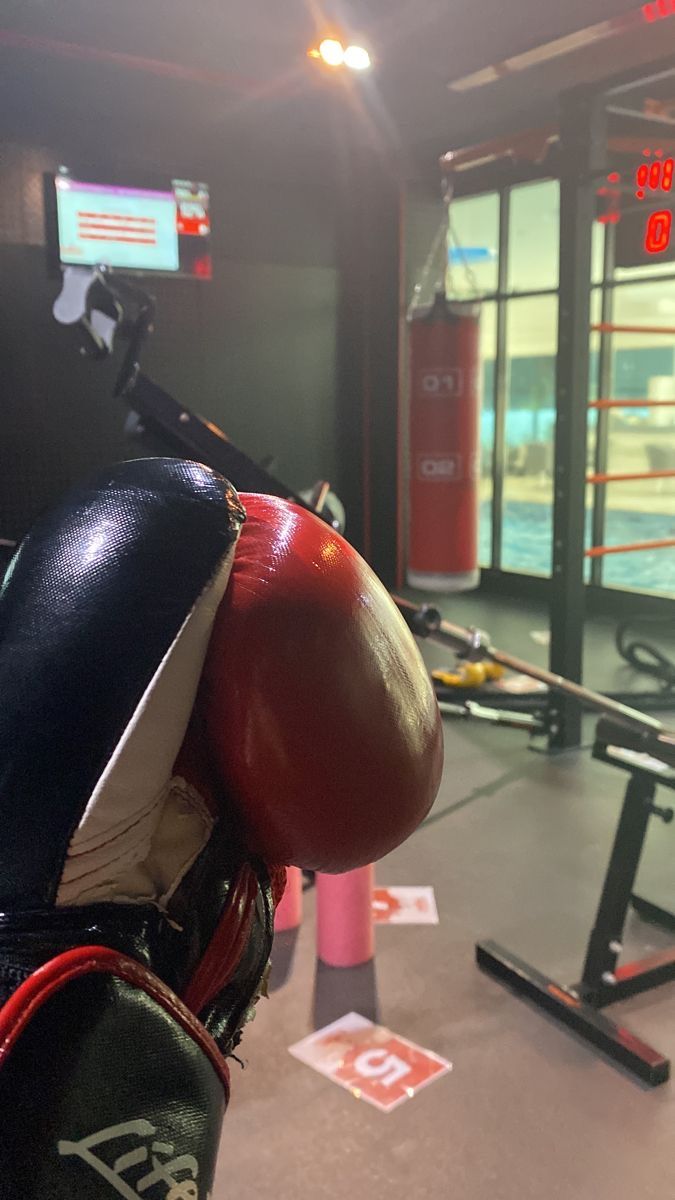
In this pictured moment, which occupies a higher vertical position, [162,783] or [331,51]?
[331,51]

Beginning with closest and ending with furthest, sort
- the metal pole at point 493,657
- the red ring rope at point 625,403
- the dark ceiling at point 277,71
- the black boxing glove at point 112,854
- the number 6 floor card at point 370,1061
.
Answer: the black boxing glove at point 112,854 → the number 6 floor card at point 370,1061 → the metal pole at point 493,657 → the red ring rope at point 625,403 → the dark ceiling at point 277,71

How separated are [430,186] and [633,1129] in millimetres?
6145

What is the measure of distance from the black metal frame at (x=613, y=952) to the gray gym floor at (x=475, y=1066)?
0.04 metres

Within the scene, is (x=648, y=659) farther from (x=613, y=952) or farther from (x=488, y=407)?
(x=488, y=407)

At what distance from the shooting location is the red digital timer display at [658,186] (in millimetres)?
2975

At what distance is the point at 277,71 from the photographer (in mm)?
4676

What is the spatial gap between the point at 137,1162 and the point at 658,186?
313cm

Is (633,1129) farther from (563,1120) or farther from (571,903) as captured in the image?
(571,903)

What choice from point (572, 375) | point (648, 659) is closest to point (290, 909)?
point (572, 375)

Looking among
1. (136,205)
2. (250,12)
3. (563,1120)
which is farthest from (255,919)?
(136,205)

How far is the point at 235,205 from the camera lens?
5898 millimetres

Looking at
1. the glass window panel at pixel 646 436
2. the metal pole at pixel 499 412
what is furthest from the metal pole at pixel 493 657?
the metal pole at pixel 499 412

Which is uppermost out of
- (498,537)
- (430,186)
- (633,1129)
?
(430,186)

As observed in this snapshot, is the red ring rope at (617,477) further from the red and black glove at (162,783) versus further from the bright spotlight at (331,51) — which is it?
the red and black glove at (162,783)
